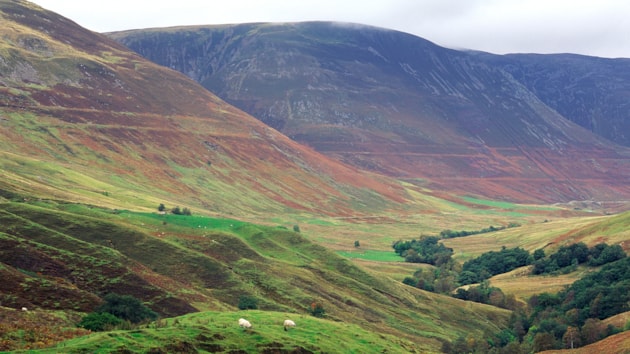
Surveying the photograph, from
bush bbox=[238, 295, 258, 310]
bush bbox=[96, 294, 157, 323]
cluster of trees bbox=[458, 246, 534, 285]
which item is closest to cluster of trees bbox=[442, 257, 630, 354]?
cluster of trees bbox=[458, 246, 534, 285]

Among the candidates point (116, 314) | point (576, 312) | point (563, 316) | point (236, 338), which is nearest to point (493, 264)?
point (563, 316)

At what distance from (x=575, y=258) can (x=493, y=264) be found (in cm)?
2668

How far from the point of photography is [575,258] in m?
166

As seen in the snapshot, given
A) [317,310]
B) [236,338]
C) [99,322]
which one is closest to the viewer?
[236,338]

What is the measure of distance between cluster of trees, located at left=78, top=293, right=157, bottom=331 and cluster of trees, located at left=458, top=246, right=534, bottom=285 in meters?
112

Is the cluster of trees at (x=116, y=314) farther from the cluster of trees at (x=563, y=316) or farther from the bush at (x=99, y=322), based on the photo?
the cluster of trees at (x=563, y=316)

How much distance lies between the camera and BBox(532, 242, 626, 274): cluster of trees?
6147 inches

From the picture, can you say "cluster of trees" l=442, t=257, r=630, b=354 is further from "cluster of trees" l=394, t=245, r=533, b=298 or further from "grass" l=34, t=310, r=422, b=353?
"grass" l=34, t=310, r=422, b=353

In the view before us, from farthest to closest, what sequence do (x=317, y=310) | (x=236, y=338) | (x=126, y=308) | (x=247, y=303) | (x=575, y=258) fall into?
1. (x=575, y=258)
2. (x=317, y=310)
3. (x=247, y=303)
4. (x=126, y=308)
5. (x=236, y=338)

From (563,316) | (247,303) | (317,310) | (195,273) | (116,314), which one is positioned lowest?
(563,316)

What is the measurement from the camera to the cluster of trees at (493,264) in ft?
577

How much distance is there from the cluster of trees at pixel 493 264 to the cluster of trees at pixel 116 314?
11178 cm

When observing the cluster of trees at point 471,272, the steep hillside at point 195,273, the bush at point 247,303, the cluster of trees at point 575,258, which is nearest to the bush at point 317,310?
the steep hillside at point 195,273

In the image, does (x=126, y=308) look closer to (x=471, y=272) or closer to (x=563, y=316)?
(x=563, y=316)
